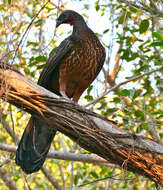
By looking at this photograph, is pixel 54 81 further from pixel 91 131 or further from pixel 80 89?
pixel 91 131

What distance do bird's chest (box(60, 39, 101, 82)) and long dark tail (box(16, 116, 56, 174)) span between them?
68cm

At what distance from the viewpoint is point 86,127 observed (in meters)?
2.39

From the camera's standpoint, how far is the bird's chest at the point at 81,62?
11.4ft

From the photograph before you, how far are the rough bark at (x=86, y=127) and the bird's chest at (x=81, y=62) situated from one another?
1.09 m

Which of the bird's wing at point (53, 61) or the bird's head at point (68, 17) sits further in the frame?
the bird's head at point (68, 17)

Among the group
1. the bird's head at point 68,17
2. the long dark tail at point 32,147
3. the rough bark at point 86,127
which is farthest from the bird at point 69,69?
the rough bark at point 86,127

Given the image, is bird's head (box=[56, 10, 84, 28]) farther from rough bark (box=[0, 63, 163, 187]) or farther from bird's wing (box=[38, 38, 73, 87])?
rough bark (box=[0, 63, 163, 187])

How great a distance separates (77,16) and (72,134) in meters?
2.11

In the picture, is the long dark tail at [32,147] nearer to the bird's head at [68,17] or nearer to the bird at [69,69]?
the bird at [69,69]

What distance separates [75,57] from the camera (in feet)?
11.4

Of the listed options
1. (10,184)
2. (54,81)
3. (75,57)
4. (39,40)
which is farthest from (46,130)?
(39,40)

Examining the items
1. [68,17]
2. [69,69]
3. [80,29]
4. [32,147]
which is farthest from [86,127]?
[68,17]

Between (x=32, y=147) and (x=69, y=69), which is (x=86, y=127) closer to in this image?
(x=32, y=147)

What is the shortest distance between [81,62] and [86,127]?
1.26m
